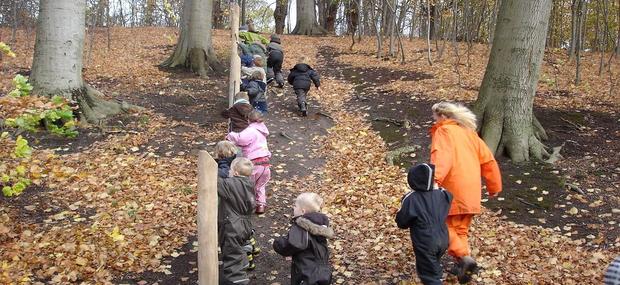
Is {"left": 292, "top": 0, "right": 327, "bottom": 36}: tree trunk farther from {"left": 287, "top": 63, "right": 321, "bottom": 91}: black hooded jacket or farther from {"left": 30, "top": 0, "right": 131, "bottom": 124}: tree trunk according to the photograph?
{"left": 30, "top": 0, "right": 131, "bottom": 124}: tree trunk

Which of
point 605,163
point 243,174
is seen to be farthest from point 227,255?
point 605,163

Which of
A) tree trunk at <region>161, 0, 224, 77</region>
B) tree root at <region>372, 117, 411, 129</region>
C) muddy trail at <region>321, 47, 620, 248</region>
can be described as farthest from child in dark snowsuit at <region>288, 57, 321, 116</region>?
tree trunk at <region>161, 0, 224, 77</region>

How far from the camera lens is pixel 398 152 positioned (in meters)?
8.95

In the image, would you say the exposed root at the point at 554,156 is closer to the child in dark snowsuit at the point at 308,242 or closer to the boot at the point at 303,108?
the child in dark snowsuit at the point at 308,242

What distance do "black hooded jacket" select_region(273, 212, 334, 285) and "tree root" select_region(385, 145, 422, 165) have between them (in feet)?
15.3

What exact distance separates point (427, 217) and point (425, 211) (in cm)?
6

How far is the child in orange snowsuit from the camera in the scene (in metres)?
4.59

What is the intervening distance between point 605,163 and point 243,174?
6175mm

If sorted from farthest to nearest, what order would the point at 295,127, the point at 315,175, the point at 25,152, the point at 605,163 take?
the point at 295,127
the point at 315,175
the point at 605,163
the point at 25,152

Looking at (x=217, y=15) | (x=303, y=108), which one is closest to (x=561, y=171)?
(x=303, y=108)

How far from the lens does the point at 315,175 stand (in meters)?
8.47

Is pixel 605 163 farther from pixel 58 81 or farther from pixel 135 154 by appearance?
pixel 58 81

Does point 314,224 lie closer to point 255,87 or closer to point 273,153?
point 273,153

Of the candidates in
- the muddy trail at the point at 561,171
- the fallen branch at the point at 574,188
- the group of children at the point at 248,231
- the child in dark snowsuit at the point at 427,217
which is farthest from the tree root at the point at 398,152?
the child in dark snowsuit at the point at 427,217
